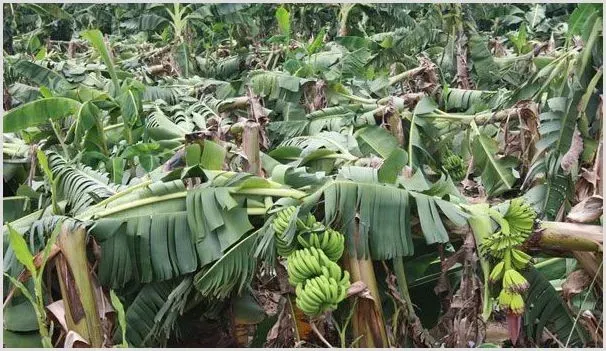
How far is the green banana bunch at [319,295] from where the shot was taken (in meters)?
1.09

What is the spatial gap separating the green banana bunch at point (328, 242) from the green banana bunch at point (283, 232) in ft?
0.10

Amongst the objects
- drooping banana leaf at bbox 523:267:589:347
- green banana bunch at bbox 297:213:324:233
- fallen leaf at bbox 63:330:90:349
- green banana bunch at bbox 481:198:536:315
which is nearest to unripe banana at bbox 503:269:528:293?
green banana bunch at bbox 481:198:536:315

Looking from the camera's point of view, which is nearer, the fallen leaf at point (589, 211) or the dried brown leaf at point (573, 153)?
the fallen leaf at point (589, 211)

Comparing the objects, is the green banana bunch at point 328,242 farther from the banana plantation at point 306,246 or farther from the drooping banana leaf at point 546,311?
the drooping banana leaf at point 546,311

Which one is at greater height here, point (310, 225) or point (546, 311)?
point (310, 225)

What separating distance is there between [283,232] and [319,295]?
14 cm

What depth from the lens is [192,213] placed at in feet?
4.23

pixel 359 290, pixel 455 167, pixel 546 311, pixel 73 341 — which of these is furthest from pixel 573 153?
pixel 73 341

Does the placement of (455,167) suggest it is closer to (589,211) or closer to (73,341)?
(589,211)

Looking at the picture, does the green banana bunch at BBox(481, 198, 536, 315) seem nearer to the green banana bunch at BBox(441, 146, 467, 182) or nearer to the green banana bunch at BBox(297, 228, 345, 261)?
the green banana bunch at BBox(297, 228, 345, 261)

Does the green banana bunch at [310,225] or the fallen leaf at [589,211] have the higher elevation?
the green banana bunch at [310,225]

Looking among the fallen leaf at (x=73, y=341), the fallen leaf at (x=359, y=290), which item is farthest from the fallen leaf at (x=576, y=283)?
the fallen leaf at (x=73, y=341)

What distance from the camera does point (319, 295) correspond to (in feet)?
3.58

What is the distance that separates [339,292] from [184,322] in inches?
19.5
